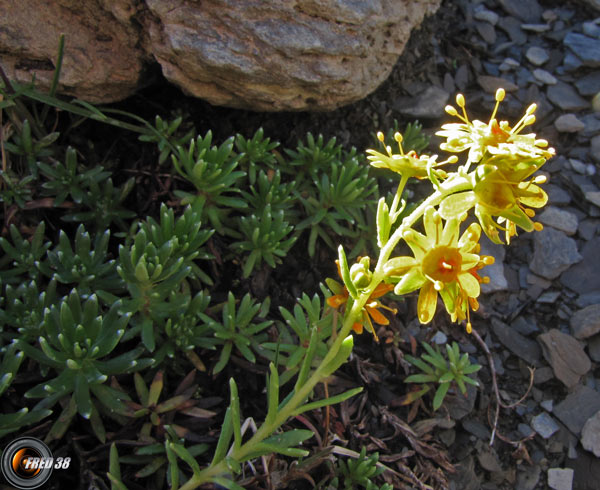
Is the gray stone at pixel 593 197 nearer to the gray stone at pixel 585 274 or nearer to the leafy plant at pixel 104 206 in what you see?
the gray stone at pixel 585 274

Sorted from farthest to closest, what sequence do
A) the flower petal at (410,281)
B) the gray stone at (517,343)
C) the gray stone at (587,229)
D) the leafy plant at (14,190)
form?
the gray stone at (587,229) → the gray stone at (517,343) → the leafy plant at (14,190) → the flower petal at (410,281)

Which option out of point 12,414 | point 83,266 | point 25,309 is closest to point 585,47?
point 83,266

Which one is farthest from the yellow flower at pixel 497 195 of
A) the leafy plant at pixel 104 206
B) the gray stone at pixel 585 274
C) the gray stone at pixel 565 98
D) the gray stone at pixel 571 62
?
the gray stone at pixel 571 62

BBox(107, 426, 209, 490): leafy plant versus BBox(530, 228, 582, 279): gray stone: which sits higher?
BBox(530, 228, 582, 279): gray stone

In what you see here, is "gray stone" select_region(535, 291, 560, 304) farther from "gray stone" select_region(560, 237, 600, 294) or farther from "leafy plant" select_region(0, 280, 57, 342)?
"leafy plant" select_region(0, 280, 57, 342)

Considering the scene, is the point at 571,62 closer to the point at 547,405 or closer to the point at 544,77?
the point at 544,77

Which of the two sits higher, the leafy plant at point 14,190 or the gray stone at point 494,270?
the leafy plant at point 14,190

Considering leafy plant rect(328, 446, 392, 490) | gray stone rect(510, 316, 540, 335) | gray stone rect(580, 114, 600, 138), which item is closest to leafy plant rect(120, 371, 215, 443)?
leafy plant rect(328, 446, 392, 490)

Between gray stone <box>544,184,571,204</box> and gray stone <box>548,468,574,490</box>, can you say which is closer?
gray stone <box>548,468,574,490</box>
